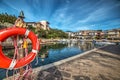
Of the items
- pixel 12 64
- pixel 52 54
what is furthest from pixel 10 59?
pixel 52 54

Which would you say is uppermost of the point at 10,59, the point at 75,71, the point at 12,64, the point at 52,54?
the point at 10,59

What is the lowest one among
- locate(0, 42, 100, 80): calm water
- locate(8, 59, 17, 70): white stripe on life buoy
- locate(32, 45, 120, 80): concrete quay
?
locate(0, 42, 100, 80): calm water

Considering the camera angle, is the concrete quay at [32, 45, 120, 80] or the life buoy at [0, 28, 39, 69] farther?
the concrete quay at [32, 45, 120, 80]

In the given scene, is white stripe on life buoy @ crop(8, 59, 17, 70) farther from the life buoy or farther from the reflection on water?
the reflection on water

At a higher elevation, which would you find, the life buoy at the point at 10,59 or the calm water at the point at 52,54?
the life buoy at the point at 10,59

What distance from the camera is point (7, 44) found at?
64.2 ft

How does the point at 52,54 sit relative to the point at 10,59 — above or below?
below

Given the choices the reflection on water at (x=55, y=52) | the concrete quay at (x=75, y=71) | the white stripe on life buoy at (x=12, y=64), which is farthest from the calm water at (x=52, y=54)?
the white stripe on life buoy at (x=12, y=64)

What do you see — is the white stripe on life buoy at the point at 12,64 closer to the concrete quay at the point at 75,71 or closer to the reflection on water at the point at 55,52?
the concrete quay at the point at 75,71

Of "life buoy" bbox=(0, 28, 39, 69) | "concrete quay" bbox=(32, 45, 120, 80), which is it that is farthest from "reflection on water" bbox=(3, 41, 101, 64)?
"life buoy" bbox=(0, 28, 39, 69)

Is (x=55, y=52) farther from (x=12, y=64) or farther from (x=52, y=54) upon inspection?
(x=12, y=64)

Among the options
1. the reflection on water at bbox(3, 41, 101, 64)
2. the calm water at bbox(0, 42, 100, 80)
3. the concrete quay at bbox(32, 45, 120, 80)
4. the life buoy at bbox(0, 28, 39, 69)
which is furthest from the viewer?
the reflection on water at bbox(3, 41, 101, 64)

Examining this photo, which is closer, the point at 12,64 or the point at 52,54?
the point at 12,64

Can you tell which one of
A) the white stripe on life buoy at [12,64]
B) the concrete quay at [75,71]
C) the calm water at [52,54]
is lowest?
the calm water at [52,54]
